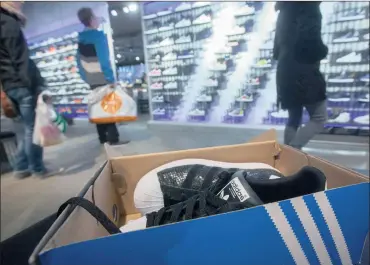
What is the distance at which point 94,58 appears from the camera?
1365mm

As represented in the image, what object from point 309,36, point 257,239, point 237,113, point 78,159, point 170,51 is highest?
point 170,51

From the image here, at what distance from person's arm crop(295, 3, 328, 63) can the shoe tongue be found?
0.74 m

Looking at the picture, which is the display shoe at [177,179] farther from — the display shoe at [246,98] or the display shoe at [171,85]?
the display shoe at [171,85]

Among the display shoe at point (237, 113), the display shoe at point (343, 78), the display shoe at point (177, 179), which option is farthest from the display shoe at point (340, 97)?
the display shoe at point (177, 179)

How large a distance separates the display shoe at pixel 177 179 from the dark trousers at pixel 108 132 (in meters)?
0.90

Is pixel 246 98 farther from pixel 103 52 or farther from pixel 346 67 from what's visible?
pixel 103 52

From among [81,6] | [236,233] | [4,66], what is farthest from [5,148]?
[236,233]

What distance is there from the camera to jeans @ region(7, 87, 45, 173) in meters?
1.13

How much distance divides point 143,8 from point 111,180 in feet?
5.64

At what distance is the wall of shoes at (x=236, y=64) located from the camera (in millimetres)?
1672

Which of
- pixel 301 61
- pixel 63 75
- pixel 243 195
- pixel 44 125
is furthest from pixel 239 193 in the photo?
pixel 63 75

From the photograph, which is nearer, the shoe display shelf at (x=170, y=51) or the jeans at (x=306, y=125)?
the jeans at (x=306, y=125)

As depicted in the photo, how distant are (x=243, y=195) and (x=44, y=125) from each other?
111 centimetres

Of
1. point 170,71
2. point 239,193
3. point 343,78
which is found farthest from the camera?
point 170,71
